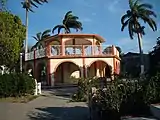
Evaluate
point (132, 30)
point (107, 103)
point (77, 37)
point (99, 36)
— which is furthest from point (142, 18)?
point (107, 103)

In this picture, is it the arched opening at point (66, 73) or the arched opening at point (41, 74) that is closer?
the arched opening at point (41, 74)

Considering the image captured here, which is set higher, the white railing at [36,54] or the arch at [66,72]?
the white railing at [36,54]

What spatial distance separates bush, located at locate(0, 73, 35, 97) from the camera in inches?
784

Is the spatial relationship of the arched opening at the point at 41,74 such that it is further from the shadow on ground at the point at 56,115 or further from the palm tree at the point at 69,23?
the shadow on ground at the point at 56,115

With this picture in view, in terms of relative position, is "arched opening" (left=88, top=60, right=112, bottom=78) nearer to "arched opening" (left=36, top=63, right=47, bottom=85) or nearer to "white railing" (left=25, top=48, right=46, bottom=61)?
"arched opening" (left=36, top=63, right=47, bottom=85)

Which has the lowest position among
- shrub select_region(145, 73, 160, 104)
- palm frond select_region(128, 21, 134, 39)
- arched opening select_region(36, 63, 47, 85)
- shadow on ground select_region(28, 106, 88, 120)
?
shadow on ground select_region(28, 106, 88, 120)

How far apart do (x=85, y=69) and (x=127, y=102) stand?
76.8ft

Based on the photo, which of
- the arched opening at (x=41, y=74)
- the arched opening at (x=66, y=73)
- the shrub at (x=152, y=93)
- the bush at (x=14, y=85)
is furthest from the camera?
the arched opening at (x=66, y=73)

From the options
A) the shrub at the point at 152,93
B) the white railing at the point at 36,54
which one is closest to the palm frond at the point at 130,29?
the white railing at the point at 36,54

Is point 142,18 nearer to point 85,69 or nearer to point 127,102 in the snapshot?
point 85,69

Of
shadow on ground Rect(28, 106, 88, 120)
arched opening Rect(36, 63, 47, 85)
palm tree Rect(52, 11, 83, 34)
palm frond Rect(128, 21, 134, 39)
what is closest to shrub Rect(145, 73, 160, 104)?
shadow on ground Rect(28, 106, 88, 120)

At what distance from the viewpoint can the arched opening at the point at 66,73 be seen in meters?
36.1

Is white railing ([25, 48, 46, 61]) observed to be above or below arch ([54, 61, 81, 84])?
above

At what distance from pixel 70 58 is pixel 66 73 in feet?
13.3
